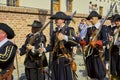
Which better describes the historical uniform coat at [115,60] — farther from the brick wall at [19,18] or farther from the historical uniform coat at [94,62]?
the brick wall at [19,18]

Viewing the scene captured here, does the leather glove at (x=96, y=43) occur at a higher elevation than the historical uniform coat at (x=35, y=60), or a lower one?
higher

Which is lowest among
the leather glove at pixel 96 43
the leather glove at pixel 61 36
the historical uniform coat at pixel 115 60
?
the historical uniform coat at pixel 115 60

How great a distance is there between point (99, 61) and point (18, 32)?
6511 millimetres

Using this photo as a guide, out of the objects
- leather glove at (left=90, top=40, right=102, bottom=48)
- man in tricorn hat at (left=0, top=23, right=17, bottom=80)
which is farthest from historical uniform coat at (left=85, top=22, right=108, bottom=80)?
man in tricorn hat at (left=0, top=23, right=17, bottom=80)

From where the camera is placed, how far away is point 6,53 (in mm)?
6340

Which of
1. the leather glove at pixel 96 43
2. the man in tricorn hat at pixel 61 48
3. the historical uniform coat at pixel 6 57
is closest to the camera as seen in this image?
the historical uniform coat at pixel 6 57

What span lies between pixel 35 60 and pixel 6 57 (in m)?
3.10

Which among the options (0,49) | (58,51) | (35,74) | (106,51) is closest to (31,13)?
(106,51)

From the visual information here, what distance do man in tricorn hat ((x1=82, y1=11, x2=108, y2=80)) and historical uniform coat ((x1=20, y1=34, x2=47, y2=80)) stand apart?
1.09 m

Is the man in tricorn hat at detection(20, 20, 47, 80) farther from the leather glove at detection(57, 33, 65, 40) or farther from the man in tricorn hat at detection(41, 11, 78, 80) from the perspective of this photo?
the leather glove at detection(57, 33, 65, 40)

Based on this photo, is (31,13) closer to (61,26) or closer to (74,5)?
(61,26)

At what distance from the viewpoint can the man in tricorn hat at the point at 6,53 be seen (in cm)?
633

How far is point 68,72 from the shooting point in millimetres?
8539

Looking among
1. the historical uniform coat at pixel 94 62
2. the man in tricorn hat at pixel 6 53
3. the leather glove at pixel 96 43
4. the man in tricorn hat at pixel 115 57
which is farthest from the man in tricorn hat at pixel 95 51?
the man in tricorn hat at pixel 6 53
